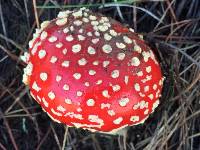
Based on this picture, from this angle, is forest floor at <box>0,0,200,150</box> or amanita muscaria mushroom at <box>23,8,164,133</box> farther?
forest floor at <box>0,0,200,150</box>

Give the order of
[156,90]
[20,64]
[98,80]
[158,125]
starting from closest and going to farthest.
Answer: [98,80], [156,90], [158,125], [20,64]

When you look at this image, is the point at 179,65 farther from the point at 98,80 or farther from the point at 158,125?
the point at 98,80

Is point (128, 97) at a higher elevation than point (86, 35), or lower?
lower

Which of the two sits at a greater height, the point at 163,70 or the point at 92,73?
the point at 92,73

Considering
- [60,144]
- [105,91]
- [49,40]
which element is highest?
[49,40]

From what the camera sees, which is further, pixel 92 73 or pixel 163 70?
pixel 163 70

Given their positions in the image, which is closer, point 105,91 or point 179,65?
point 105,91

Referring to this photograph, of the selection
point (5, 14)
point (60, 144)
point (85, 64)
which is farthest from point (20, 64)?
point (85, 64)

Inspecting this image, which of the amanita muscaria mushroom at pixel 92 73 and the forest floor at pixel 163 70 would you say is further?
the forest floor at pixel 163 70
